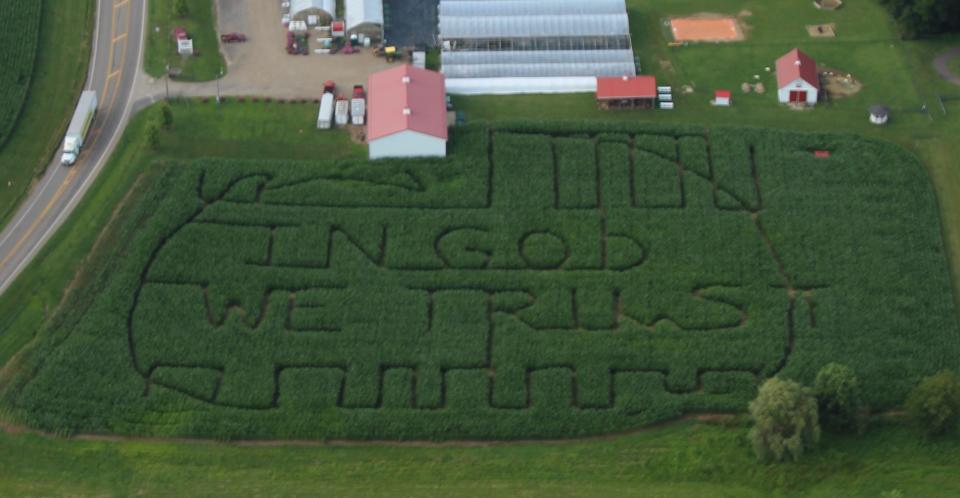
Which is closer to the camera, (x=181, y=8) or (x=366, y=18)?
(x=366, y=18)

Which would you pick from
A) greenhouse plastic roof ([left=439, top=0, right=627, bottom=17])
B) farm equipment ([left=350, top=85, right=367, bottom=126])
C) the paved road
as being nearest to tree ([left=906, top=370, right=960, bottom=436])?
greenhouse plastic roof ([left=439, top=0, right=627, bottom=17])

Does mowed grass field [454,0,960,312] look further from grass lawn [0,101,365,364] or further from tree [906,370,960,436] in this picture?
tree [906,370,960,436]

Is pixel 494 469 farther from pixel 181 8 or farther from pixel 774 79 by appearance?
pixel 181 8

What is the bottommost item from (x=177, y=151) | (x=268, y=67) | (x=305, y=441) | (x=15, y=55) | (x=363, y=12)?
(x=305, y=441)

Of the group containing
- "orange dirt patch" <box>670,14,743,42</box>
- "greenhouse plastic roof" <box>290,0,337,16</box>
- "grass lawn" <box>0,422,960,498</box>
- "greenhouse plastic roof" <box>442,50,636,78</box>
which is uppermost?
"greenhouse plastic roof" <box>290,0,337,16</box>

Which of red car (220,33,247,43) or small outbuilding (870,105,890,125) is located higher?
red car (220,33,247,43)

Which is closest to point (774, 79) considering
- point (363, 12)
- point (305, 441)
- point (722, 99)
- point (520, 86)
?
point (722, 99)

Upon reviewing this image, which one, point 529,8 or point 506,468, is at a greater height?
point 529,8
